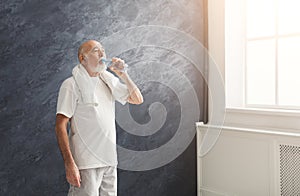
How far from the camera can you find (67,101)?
69.2 inches

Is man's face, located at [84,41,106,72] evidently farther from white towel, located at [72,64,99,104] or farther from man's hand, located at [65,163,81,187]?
man's hand, located at [65,163,81,187]

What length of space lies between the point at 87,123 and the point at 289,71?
1547 millimetres

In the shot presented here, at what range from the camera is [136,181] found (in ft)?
8.68

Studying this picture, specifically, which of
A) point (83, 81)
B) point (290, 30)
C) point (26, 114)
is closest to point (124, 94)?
point (83, 81)

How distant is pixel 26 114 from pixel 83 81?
0.47 m

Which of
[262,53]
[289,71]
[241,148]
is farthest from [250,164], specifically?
[262,53]

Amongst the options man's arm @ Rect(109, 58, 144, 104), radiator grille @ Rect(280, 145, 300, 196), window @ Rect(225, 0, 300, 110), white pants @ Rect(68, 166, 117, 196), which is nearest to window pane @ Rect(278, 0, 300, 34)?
window @ Rect(225, 0, 300, 110)

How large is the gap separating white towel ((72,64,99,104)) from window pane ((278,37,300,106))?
1462 mm

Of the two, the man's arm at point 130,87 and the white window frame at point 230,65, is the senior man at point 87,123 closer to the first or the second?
the man's arm at point 130,87

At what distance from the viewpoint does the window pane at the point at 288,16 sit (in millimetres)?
2668

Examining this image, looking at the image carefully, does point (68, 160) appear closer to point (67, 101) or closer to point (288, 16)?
point (67, 101)

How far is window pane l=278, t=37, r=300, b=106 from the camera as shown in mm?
2668

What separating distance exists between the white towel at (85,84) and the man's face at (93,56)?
0.04 metres

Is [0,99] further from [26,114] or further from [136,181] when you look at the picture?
[136,181]
